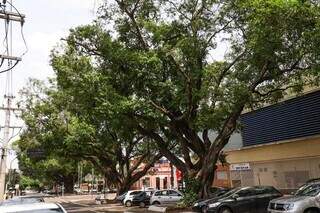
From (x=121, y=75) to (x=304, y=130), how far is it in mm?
12795

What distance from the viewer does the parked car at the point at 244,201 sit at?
21.2m

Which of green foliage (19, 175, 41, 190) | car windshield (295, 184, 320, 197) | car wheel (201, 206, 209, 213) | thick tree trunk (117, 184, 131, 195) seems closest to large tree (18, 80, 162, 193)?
thick tree trunk (117, 184, 131, 195)

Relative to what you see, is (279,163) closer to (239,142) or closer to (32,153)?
(239,142)

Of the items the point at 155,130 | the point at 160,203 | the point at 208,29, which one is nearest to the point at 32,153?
the point at 160,203

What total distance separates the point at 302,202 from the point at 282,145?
54.5 feet

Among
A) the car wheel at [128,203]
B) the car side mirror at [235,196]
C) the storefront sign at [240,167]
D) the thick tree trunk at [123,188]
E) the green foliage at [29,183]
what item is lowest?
the car wheel at [128,203]

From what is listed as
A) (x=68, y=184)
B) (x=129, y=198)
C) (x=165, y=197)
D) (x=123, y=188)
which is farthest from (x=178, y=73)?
(x=68, y=184)

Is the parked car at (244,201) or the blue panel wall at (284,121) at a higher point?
the blue panel wall at (284,121)

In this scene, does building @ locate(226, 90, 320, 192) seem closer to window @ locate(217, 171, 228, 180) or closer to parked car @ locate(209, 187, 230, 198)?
window @ locate(217, 171, 228, 180)

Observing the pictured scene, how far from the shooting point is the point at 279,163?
33938 millimetres

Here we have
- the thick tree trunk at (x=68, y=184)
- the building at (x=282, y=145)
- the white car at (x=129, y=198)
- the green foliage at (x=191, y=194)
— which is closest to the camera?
the green foliage at (x=191, y=194)

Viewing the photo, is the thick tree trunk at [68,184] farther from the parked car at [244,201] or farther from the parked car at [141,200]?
the parked car at [244,201]

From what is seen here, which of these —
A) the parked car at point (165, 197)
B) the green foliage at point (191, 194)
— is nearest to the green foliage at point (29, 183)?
the parked car at point (165, 197)

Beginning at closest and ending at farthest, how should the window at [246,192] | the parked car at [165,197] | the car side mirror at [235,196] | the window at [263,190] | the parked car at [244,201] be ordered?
the parked car at [244,201]
the car side mirror at [235,196]
the window at [246,192]
the window at [263,190]
the parked car at [165,197]
